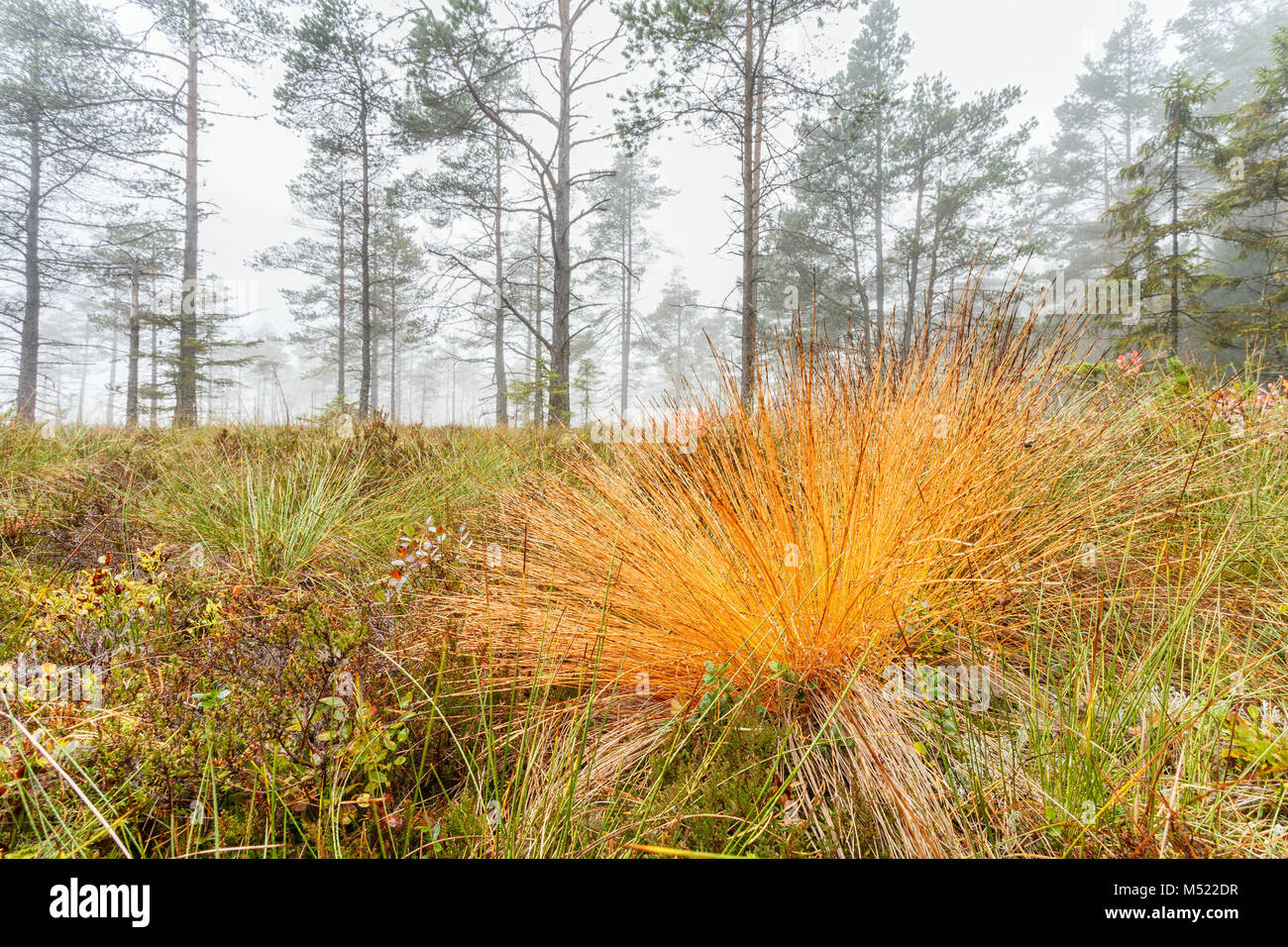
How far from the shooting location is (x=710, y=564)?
142cm

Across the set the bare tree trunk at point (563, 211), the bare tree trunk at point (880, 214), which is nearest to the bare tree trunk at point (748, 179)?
the bare tree trunk at point (563, 211)

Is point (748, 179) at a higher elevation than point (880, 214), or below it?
below

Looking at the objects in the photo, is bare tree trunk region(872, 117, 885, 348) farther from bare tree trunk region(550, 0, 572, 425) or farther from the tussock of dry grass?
the tussock of dry grass

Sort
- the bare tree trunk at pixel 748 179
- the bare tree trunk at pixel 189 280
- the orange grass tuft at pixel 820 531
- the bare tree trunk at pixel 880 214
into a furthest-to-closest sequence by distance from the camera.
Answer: the bare tree trunk at pixel 880 214, the bare tree trunk at pixel 189 280, the bare tree trunk at pixel 748 179, the orange grass tuft at pixel 820 531

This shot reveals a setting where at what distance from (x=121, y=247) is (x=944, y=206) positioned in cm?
2603
